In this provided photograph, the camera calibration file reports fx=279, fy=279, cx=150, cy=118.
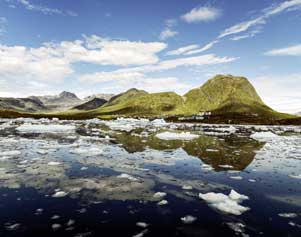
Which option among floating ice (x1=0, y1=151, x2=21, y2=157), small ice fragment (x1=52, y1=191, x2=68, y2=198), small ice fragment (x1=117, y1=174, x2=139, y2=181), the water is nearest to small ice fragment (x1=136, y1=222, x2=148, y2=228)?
the water

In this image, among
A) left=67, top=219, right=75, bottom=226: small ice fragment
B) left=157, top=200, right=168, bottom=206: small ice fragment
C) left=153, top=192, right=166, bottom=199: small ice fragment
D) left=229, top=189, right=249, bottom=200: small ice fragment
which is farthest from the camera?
left=153, top=192, right=166, bottom=199: small ice fragment

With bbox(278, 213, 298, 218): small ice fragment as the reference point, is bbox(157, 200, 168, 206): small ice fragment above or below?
above

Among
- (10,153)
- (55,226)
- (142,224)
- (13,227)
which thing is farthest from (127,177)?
(10,153)

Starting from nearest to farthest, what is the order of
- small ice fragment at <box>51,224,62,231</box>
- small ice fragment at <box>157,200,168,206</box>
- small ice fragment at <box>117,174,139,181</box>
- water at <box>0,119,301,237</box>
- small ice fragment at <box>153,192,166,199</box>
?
1. small ice fragment at <box>51,224,62,231</box>
2. water at <box>0,119,301,237</box>
3. small ice fragment at <box>157,200,168,206</box>
4. small ice fragment at <box>153,192,166,199</box>
5. small ice fragment at <box>117,174,139,181</box>

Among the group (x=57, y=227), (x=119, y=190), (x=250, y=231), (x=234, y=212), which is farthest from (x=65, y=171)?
(x=250, y=231)

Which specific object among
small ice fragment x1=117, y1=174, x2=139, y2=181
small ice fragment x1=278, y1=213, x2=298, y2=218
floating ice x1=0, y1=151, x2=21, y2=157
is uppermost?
floating ice x1=0, y1=151, x2=21, y2=157

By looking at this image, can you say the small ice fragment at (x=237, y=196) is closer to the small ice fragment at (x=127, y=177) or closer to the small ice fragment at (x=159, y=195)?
Answer: the small ice fragment at (x=159, y=195)

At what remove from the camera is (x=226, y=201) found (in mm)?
10039

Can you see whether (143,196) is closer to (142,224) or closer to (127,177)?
(142,224)

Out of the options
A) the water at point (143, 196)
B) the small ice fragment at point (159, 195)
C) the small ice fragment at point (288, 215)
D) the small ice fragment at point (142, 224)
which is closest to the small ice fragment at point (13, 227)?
the water at point (143, 196)

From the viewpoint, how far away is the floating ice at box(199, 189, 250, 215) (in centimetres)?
932

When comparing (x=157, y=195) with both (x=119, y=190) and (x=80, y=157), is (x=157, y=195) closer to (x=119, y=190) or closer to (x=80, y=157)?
(x=119, y=190)

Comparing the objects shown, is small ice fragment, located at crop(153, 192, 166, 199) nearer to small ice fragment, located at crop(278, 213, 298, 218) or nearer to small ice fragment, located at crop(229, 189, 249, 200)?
small ice fragment, located at crop(229, 189, 249, 200)

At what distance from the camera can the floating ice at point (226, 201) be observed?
932cm
